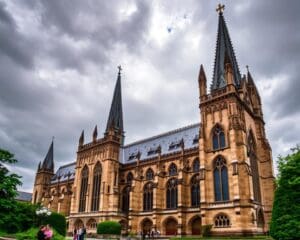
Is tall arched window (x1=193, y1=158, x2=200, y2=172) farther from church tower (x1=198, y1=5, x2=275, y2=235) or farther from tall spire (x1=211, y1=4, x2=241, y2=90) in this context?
tall spire (x1=211, y1=4, x2=241, y2=90)

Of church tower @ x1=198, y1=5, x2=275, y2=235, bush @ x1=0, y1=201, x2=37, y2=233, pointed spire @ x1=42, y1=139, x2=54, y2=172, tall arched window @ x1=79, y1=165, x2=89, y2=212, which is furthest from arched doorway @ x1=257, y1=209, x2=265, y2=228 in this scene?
pointed spire @ x1=42, y1=139, x2=54, y2=172

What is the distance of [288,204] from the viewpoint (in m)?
26.0

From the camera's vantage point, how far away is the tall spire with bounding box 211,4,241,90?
153ft

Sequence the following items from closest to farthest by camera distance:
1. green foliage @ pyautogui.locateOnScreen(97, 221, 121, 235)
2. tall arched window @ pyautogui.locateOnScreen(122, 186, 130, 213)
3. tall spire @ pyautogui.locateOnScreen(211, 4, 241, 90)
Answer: green foliage @ pyautogui.locateOnScreen(97, 221, 121, 235), tall spire @ pyautogui.locateOnScreen(211, 4, 241, 90), tall arched window @ pyautogui.locateOnScreen(122, 186, 130, 213)

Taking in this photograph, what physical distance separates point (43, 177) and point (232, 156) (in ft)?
216

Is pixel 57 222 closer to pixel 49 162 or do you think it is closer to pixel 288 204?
pixel 288 204

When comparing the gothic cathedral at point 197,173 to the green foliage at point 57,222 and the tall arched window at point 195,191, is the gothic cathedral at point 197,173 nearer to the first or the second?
the tall arched window at point 195,191

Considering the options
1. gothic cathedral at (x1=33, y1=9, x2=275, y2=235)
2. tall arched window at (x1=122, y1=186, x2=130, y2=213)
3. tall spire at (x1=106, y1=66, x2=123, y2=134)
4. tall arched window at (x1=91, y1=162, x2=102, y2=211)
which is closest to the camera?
gothic cathedral at (x1=33, y1=9, x2=275, y2=235)

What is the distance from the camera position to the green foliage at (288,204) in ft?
79.0

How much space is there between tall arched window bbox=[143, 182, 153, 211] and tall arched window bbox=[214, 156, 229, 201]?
14.9 metres

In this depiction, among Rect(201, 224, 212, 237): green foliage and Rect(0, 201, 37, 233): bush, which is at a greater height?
Rect(0, 201, 37, 233): bush

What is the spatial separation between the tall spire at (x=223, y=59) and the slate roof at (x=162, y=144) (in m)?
10.6

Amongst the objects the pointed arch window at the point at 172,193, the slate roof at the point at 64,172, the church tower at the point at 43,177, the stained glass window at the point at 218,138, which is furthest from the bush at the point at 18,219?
the church tower at the point at 43,177

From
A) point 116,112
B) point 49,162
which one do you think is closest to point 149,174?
point 116,112
